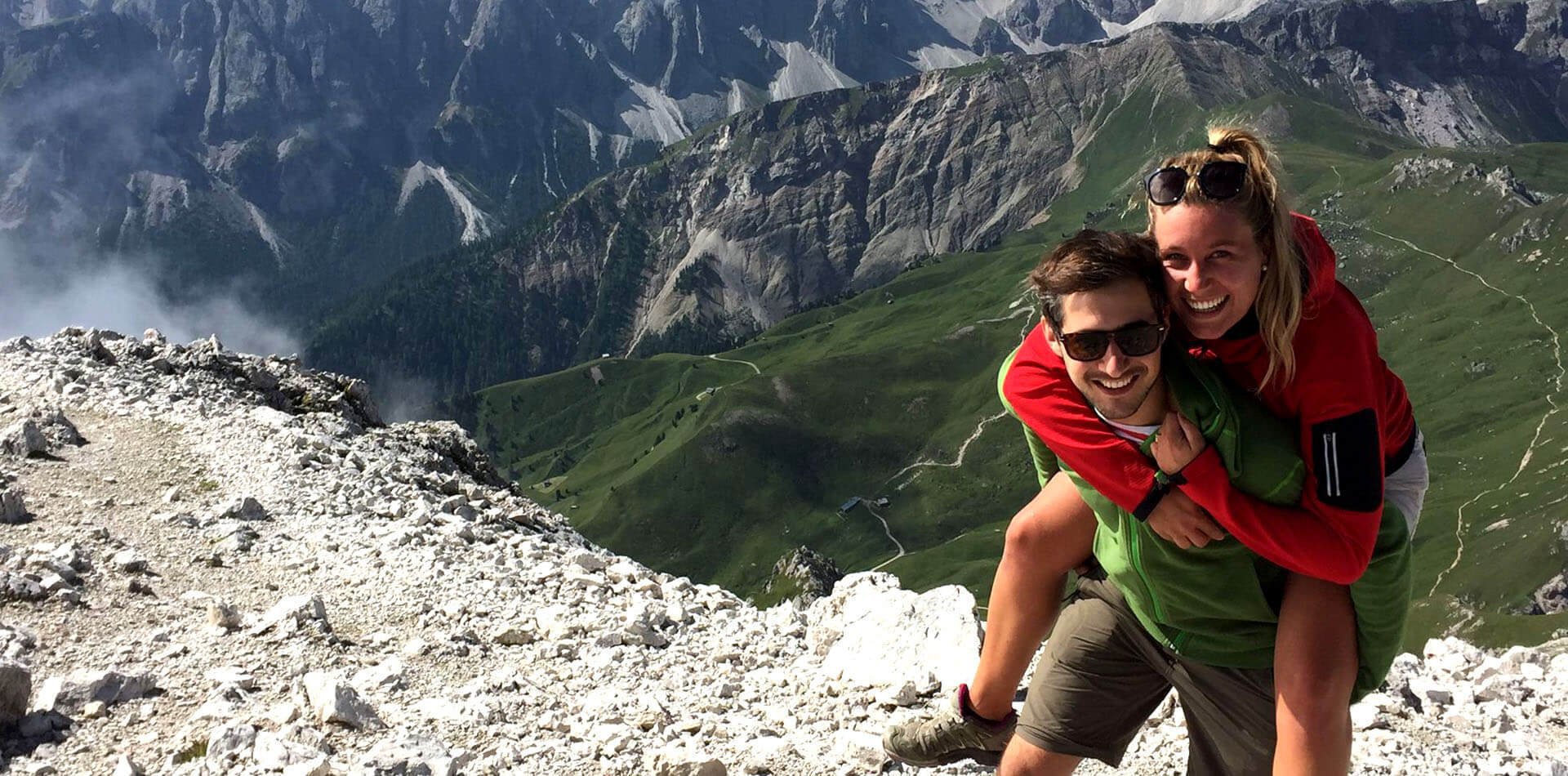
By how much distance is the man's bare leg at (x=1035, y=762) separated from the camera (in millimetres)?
7754

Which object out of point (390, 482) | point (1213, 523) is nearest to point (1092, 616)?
point (1213, 523)

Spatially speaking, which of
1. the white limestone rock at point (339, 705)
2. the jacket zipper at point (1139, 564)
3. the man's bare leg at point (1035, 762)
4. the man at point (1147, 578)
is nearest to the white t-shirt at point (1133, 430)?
the man at point (1147, 578)

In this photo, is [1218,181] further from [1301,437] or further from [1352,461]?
[1352,461]

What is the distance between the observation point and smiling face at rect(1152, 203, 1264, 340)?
628 centimetres

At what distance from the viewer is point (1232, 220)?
6.33 meters

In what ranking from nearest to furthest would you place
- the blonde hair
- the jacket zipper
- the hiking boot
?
the blonde hair, the jacket zipper, the hiking boot

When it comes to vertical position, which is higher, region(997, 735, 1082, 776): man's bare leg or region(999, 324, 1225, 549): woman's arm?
region(999, 324, 1225, 549): woman's arm

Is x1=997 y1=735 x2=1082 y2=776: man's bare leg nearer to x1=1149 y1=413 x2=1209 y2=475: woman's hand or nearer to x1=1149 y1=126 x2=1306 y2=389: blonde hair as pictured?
x1=1149 y1=413 x2=1209 y2=475: woman's hand

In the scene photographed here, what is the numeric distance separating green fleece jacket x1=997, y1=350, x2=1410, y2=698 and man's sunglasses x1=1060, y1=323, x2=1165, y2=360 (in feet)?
1.13

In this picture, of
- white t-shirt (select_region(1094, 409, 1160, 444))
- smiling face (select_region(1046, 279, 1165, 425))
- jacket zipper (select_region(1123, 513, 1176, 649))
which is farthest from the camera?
jacket zipper (select_region(1123, 513, 1176, 649))

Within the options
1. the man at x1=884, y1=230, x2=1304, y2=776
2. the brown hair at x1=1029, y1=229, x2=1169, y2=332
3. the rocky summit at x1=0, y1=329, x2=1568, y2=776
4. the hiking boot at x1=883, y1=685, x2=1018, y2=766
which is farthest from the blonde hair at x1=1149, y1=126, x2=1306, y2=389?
the rocky summit at x1=0, y1=329, x2=1568, y2=776

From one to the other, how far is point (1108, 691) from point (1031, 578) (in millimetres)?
1019

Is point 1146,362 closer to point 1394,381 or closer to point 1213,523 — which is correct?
point 1213,523

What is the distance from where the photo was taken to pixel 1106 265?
21.7 feet
